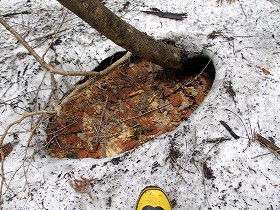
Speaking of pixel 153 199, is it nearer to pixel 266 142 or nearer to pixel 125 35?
pixel 266 142

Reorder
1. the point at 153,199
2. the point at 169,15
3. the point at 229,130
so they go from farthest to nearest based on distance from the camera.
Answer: the point at 169,15 → the point at 229,130 → the point at 153,199

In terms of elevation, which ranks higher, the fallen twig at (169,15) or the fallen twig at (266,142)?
the fallen twig at (169,15)

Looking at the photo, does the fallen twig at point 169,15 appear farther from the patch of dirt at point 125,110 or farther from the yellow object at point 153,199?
the yellow object at point 153,199

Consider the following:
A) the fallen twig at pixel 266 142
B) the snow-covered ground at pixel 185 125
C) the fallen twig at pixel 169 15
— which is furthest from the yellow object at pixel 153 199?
the fallen twig at pixel 169 15

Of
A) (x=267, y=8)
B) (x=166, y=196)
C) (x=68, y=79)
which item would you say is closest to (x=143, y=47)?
(x=68, y=79)

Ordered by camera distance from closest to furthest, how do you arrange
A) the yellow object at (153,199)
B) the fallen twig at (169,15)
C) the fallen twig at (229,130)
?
the yellow object at (153,199) → the fallen twig at (229,130) → the fallen twig at (169,15)

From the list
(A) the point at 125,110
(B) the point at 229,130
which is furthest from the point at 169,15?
(B) the point at 229,130
